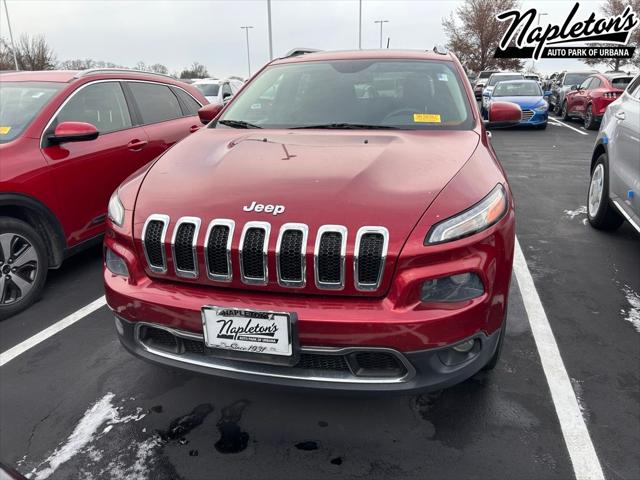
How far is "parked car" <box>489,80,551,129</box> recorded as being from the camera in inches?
552

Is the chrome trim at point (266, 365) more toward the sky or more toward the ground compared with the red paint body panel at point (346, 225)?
more toward the ground

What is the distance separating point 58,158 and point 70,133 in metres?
0.23

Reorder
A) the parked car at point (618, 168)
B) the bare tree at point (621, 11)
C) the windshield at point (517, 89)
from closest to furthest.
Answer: the parked car at point (618, 168) → the windshield at point (517, 89) → the bare tree at point (621, 11)

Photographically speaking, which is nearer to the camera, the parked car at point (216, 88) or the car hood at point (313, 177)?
the car hood at point (313, 177)

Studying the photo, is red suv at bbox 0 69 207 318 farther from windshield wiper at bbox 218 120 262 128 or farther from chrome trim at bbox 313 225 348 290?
chrome trim at bbox 313 225 348 290

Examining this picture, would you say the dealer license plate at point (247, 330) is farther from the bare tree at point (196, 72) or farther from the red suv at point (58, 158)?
the bare tree at point (196, 72)

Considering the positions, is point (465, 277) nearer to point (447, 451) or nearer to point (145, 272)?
point (447, 451)

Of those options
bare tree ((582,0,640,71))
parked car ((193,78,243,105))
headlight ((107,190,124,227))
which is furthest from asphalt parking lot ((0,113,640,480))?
bare tree ((582,0,640,71))

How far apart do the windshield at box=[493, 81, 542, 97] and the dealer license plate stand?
1435cm

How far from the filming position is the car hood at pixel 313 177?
2090 mm

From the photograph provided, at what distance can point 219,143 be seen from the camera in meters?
2.92

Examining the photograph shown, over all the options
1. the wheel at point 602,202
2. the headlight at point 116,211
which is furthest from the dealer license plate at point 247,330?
the wheel at point 602,202

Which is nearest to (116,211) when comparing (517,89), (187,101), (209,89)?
(187,101)

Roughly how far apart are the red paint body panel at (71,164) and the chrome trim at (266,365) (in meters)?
2.05
